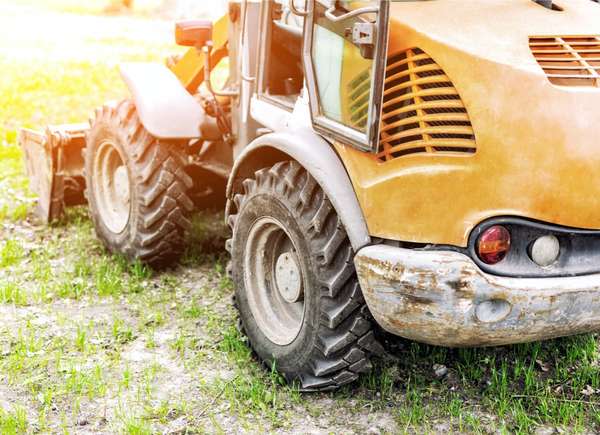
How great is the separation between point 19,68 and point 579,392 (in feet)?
32.5

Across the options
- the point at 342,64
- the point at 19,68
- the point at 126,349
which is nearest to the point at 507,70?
the point at 342,64

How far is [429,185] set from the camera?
3.21m

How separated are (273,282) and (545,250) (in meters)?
1.48

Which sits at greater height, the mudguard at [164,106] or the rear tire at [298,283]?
the mudguard at [164,106]

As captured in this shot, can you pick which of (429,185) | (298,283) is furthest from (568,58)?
(298,283)

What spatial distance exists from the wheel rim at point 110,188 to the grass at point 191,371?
0.27m

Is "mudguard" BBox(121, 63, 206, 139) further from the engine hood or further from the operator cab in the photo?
the engine hood

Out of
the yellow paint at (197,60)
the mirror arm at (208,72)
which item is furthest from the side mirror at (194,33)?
the yellow paint at (197,60)

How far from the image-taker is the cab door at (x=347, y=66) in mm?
3232

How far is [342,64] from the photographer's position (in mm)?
3529

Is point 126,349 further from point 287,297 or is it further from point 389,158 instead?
point 389,158

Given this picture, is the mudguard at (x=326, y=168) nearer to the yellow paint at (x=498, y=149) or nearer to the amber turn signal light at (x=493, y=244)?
the yellow paint at (x=498, y=149)

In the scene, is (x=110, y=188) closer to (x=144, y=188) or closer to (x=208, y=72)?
(x=144, y=188)

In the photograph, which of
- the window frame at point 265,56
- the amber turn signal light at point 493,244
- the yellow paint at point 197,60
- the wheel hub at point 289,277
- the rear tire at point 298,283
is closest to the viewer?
the amber turn signal light at point 493,244
